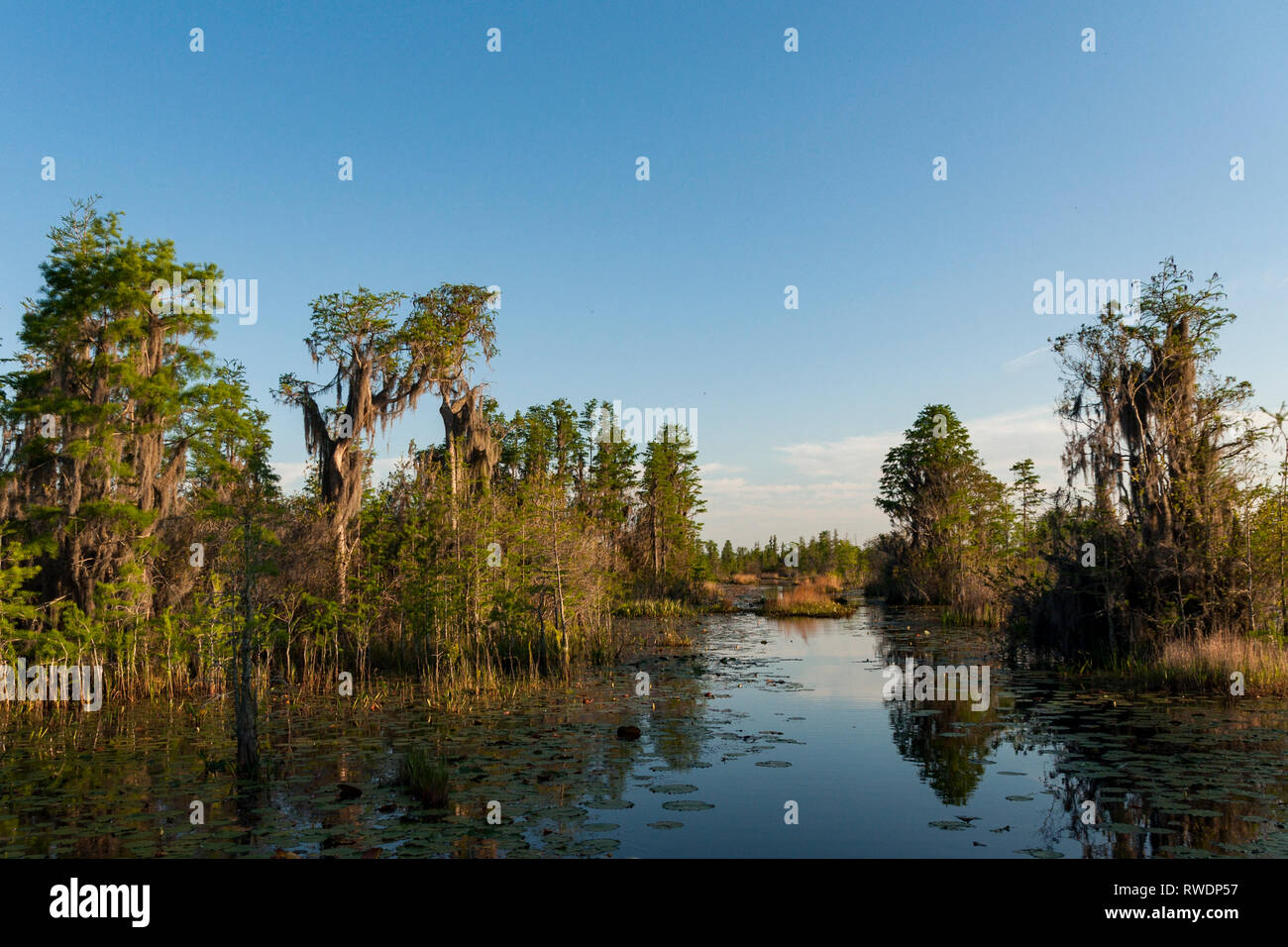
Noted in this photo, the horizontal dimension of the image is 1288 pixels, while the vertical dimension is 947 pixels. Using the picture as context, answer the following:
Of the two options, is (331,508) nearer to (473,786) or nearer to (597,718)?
(597,718)

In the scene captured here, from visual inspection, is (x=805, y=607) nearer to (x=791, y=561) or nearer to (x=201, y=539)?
(x=201, y=539)

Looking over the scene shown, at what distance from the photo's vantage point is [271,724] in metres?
13.4

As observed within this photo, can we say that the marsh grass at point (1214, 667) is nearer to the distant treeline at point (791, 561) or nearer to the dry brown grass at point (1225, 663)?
the dry brown grass at point (1225, 663)

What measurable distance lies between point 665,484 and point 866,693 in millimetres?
39539

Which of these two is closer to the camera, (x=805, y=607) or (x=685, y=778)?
(x=685, y=778)

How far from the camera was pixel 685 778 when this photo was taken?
1009 cm

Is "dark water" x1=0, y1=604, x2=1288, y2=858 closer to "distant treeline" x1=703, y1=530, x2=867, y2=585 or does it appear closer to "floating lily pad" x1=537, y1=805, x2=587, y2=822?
"floating lily pad" x1=537, y1=805, x2=587, y2=822

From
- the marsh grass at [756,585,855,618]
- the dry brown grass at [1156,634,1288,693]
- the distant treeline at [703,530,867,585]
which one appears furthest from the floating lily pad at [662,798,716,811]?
the distant treeline at [703,530,867,585]

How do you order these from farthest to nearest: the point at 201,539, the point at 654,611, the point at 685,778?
the point at 654,611, the point at 201,539, the point at 685,778

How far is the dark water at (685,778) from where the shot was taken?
764cm

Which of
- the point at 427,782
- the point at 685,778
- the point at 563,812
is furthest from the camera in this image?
the point at 685,778

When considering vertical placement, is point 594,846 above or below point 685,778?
above

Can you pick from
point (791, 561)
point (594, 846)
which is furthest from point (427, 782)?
point (791, 561)
